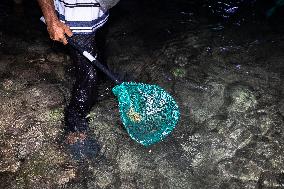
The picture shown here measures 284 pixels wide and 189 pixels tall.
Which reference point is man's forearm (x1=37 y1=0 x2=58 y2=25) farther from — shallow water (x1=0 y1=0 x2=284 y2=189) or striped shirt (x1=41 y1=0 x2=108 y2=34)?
shallow water (x1=0 y1=0 x2=284 y2=189)

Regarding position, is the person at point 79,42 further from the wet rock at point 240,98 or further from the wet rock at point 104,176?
the wet rock at point 240,98

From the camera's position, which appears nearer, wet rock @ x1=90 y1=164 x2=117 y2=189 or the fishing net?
the fishing net

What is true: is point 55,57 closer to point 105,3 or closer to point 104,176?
point 105,3

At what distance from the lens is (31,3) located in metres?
5.41

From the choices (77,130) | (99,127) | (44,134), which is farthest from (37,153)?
(99,127)

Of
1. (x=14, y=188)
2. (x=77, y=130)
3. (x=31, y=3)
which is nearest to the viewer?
(x=14, y=188)

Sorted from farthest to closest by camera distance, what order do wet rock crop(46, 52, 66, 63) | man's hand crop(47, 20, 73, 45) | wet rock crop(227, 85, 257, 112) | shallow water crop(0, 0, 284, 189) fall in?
wet rock crop(46, 52, 66, 63)
wet rock crop(227, 85, 257, 112)
shallow water crop(0, 0, 284, 189)
man's hand crop(47, 20, 73, 45)

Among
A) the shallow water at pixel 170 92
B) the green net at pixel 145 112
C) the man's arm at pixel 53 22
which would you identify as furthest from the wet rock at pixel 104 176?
the man's arm at pixel 53 22

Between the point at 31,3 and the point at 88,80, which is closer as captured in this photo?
the point at 88,80

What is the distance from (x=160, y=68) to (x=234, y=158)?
1.60 metres

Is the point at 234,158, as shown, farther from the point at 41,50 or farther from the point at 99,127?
the point at 41,50

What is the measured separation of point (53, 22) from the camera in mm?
2861

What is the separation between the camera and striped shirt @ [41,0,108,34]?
278 cm

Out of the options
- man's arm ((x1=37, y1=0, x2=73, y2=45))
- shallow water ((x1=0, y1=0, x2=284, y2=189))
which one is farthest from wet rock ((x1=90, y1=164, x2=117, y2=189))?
man's arm ((x1=37, y1=0, x2=73, y2=45))
